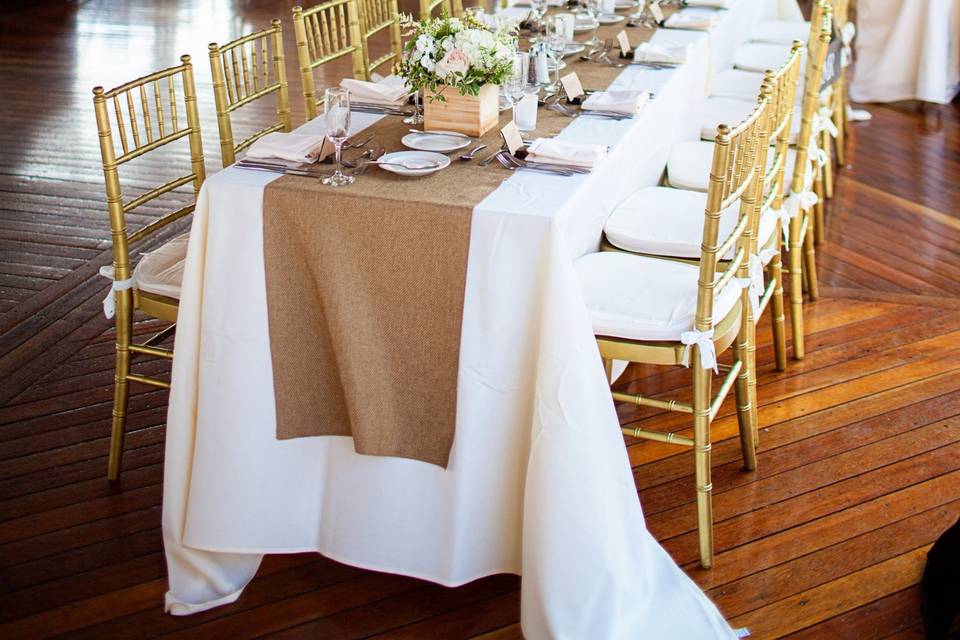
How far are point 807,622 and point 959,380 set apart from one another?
4.21 ft

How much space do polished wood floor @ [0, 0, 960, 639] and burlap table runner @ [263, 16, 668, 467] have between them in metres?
0.42

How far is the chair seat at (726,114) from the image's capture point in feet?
12.7

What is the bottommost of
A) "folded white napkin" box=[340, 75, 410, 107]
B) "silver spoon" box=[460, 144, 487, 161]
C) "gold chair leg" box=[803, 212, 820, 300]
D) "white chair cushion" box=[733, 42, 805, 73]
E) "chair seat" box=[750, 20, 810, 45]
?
"gold chair leg" box=[803, 212, 820, 300]

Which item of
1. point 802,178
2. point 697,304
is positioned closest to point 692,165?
point 802,178

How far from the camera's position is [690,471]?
9.54 ft

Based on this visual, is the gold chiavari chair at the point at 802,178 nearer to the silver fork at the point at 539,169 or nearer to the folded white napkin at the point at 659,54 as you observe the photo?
the folded white napkin at the point at 659,54

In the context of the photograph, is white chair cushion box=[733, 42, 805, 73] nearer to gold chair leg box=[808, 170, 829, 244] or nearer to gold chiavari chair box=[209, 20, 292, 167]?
gold chair leg box=[808, 170, 829, 244]

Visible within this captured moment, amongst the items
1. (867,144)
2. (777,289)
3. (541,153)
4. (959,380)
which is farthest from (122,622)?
(867,144)

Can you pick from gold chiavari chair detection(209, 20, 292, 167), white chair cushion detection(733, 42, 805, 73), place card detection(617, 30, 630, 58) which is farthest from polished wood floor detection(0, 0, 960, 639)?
place card detection(617, 30, 630, 58)

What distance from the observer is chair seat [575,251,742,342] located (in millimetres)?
2434

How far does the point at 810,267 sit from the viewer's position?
376 cm

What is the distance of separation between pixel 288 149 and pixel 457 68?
46cm

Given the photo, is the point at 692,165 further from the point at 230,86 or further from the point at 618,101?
the point at 230,86

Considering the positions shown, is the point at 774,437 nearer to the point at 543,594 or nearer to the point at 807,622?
the point at 807,622
